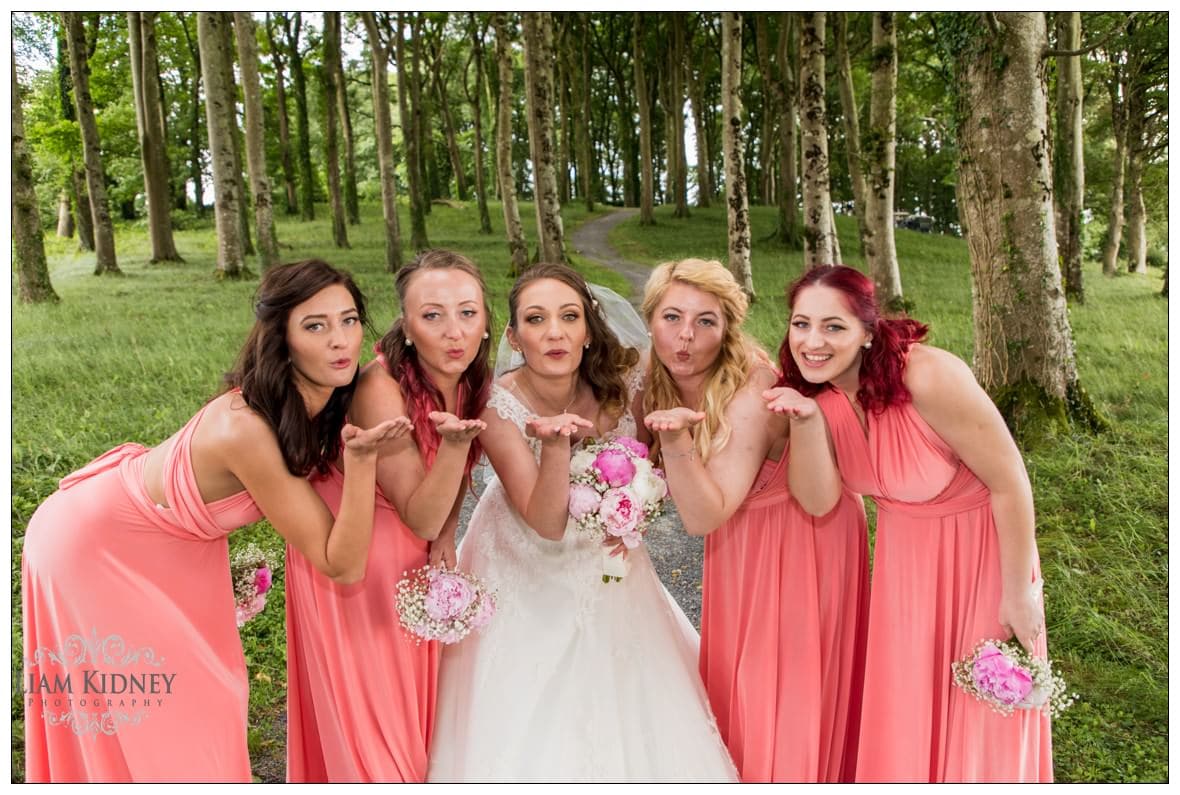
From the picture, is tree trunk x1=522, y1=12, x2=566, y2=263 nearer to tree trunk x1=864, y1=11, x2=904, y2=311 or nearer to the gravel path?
tree trunk x1=864, y1=11, x2=904, y2=311

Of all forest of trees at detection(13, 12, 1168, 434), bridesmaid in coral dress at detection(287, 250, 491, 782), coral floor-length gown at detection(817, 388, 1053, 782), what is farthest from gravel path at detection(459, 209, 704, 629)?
forest of trees at detection(13, 12, 1168, 434)

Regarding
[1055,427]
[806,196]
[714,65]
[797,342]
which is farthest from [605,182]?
[797,342]

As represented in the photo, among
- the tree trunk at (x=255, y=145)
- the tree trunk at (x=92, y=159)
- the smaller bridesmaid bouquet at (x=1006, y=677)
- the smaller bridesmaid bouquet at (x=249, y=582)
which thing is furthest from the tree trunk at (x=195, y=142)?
the smaller bridesmaid bouquet at (x=1006, y=677)

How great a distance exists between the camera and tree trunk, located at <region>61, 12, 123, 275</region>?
296 inches

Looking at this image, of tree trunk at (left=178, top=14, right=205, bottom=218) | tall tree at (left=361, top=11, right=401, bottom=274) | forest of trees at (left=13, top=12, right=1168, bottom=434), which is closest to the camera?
forest of trees at (left=13, top=12, right=1168, bottom=434)

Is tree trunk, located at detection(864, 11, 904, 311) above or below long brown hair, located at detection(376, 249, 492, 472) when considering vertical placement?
above

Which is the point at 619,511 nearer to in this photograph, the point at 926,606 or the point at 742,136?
the point at 926,606

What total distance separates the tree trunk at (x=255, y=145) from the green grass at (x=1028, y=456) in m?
0.55

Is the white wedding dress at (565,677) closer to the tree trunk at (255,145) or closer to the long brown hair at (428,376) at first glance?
the long brown hair at (428,376)

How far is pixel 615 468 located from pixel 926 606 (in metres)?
1.27

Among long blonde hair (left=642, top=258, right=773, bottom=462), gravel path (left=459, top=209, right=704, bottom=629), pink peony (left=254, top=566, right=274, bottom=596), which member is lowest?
gravel path (left=459, top=209, right=704, bottom=629)

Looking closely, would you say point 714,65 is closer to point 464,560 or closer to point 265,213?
point 265,213

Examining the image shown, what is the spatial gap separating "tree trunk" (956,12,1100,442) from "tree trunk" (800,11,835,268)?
13.1 ft

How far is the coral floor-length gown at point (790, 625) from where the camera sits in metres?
3.03
